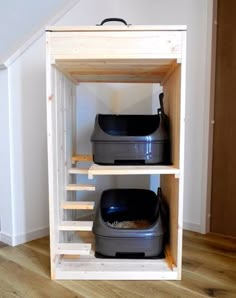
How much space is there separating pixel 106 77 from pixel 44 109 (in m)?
0.44

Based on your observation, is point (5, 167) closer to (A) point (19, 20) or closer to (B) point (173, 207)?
(A) point (19, 20)

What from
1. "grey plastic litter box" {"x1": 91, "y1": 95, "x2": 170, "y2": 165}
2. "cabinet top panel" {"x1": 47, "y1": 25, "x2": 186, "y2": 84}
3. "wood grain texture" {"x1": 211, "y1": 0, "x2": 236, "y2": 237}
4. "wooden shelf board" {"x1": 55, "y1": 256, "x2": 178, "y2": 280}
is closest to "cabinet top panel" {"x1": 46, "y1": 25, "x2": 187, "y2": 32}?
"cabinet top panel" {"x1": 47, "y1": 25, "x2": 186, "y2": 84}

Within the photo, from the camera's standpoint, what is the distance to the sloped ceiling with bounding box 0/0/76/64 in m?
1.65

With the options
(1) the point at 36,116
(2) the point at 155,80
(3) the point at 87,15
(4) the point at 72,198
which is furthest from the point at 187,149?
(3) the point at 87,15

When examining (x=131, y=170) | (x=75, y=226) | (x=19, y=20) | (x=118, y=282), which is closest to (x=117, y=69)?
(x=131, y=170)

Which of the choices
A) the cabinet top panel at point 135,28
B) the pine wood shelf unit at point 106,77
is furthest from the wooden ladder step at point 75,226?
the cabinet top panel at point 135,28

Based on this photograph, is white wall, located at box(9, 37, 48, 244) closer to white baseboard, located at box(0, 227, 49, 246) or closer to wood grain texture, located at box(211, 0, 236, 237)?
white baseboard, located at box(0, 227, 49, 246)

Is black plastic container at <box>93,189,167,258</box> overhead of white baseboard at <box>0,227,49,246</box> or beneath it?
overhead

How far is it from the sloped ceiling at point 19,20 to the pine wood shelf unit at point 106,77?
1.23ft

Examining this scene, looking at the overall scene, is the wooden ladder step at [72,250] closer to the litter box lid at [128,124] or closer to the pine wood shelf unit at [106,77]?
the pine wood shelf unit at [106,77]

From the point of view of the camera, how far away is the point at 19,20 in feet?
5.61

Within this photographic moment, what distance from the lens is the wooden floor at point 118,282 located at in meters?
1.32

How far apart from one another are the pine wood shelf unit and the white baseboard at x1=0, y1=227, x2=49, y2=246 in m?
0.27

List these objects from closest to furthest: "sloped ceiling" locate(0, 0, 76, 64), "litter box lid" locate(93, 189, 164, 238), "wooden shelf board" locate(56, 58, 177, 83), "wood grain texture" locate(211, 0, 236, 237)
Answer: "wooden shelf board" locate(56, 58, 177, 83)
"sloped ceiling" locate(0, 0, 76, 64)
"litter box lid" locate(93, 189, 164, 238)
"wood grain texture" locate(211, 0, 236, 237)
